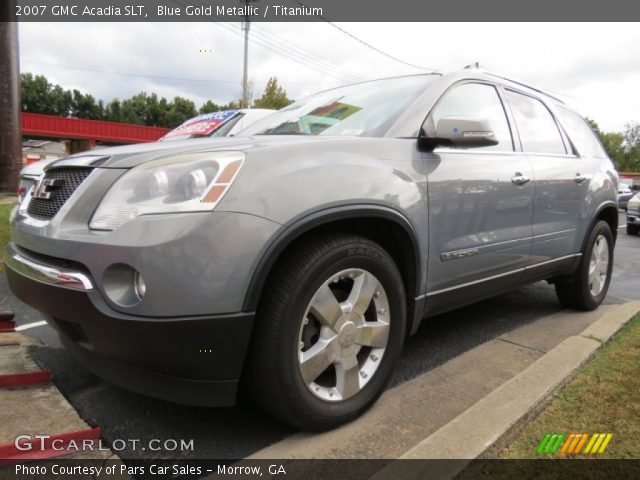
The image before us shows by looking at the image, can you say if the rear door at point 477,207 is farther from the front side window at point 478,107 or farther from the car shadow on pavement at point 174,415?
the car shadow on pavement at point 174,415

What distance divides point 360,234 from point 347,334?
0.48 m

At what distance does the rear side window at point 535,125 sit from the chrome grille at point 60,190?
8.95ft

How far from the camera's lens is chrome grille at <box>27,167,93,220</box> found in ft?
6.47

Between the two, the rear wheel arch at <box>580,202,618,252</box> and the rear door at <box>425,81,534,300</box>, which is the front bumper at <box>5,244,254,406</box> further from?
the rear wheel arch at <box>580,202,618,252</box>

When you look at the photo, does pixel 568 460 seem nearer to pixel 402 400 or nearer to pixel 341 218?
pixel 402 400

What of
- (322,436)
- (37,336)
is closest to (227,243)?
(322,436)

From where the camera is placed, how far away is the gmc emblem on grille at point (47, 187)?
205 cm

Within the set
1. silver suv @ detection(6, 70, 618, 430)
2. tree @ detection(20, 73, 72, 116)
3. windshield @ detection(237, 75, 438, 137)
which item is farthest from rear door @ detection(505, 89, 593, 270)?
tree @ detection(20, 73, 72, 116)

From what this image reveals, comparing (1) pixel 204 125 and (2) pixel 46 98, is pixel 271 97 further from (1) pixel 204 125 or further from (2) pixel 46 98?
(2) pixel 46 98

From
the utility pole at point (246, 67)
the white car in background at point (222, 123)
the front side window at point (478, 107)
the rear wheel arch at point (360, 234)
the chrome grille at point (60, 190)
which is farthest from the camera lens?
the utility pole at point (246, 67)

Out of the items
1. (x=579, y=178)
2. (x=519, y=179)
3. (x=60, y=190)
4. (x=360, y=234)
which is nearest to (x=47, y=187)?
(x=60, y=190)

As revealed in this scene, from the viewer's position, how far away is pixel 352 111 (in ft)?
9.04

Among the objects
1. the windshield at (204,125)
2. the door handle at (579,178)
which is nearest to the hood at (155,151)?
the door handle at (579,178)

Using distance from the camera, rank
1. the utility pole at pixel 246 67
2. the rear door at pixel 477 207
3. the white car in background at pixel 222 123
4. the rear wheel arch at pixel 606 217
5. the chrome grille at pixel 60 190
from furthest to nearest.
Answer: the utility pole at pixel 246 67, the white car in background at pixel 222 123, the rear wheel arch at pixel 606 217, the rear door at pixel 477 207, the chrome grille at pixel 60 190
